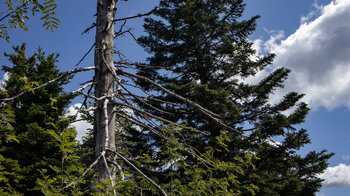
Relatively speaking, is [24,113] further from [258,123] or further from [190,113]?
[258,123]

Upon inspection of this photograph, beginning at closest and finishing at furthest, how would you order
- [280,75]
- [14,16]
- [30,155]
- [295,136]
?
[14,16], [30,155], [295,136], [280,75]

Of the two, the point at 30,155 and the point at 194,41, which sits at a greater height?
the point at 194,41

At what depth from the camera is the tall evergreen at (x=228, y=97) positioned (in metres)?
9.01

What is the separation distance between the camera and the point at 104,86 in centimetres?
311

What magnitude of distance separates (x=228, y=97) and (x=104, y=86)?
8306 millimetres

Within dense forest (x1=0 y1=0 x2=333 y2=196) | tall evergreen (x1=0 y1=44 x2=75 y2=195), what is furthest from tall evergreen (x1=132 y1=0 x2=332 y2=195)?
tall evergreen (x1=0 y1=44 x2=75 y2=195)

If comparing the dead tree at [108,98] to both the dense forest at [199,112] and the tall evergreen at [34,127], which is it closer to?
the dense forest at [199,112]

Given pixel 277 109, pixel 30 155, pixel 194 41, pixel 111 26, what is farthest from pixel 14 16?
pixel 277 109

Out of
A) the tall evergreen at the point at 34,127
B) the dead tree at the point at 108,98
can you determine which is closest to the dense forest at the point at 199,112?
the tall evergreen at the point at 34,127

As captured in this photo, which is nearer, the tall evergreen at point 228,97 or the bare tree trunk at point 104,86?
the bare tree trunk at point 104,86

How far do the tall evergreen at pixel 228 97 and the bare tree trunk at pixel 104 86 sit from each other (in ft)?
15.9

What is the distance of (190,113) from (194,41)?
343 centimetres

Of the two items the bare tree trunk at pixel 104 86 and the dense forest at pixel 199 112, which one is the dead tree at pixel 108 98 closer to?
the bare tree trunk at pixel 104 86

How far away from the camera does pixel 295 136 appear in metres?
9.30
